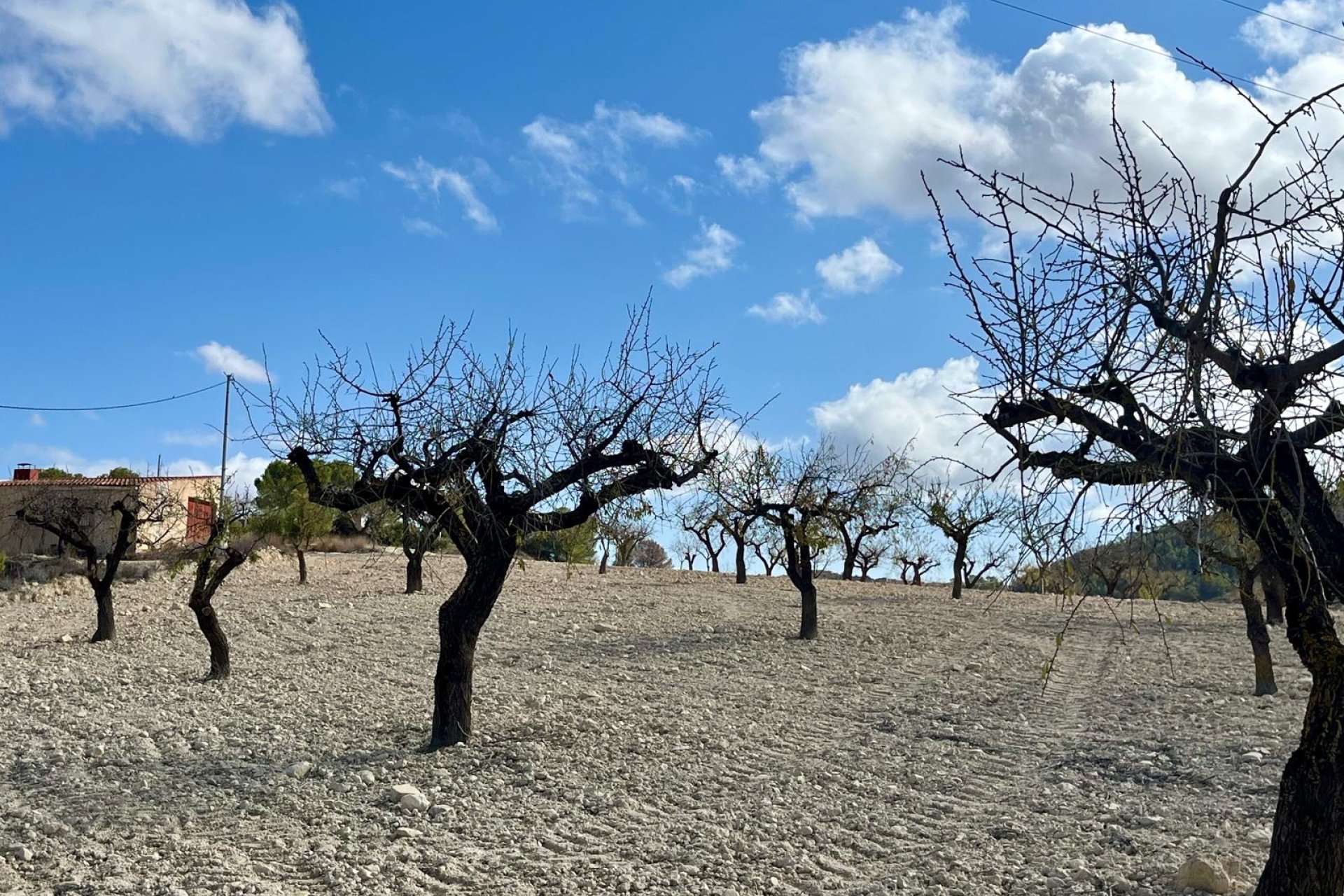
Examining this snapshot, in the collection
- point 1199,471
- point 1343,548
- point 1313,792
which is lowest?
point 1313,792

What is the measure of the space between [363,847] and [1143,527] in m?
5.21

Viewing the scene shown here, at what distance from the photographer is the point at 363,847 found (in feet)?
23.5

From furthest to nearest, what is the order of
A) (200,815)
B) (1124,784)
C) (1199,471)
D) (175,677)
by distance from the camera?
(175,677) < (1124,784) < (200,815) < (1199,471)

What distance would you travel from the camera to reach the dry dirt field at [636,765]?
22.3ft

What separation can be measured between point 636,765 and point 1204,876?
15.4 ft

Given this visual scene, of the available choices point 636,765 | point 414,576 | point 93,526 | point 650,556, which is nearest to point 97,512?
point 93,526

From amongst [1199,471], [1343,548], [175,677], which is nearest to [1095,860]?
[1343,548]

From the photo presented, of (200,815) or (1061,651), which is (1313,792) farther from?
(1061,651)

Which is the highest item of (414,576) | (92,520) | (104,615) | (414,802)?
(92,520)

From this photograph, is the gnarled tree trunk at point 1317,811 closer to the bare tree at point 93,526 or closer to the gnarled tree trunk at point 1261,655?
the gnarled tree trunk at point 1261,655

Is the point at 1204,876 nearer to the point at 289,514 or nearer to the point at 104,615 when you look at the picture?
the point at 104,615

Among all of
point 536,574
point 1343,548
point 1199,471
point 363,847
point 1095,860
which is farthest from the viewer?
point 536,574

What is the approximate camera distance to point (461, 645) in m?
10.4

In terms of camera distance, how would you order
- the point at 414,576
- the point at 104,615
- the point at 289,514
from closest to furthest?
the point at 104,615
the point at 414,576
the point at 289,514
